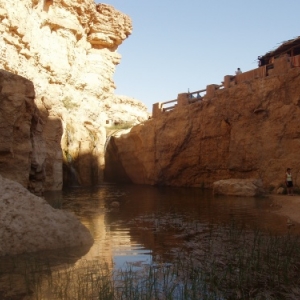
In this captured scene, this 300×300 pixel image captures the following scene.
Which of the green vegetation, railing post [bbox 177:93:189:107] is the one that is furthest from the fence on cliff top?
the green vegetation

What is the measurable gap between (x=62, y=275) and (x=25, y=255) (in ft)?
3.77

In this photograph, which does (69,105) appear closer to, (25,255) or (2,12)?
(2,12)

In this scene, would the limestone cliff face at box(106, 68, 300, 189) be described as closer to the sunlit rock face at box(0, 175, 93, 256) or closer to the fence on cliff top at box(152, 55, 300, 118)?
the fence on cliff top at box(152, 55, 300, 118)

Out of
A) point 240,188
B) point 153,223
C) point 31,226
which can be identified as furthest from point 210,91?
point 31,226

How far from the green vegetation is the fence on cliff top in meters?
14.5

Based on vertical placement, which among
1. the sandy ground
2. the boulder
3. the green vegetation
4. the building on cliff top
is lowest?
the green vegetation

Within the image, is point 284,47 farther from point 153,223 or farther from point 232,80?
point 153,223

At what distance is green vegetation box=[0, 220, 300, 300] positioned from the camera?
4.30 metres

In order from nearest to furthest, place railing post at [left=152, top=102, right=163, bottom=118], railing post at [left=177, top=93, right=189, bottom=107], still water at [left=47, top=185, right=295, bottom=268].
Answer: still water at [left=47, top=185, right=295, bottom=268] < railing post at [left=177, top=93, right=189, bottom=107] < railing post at [left=152, top=102, right=163, bottom=118]

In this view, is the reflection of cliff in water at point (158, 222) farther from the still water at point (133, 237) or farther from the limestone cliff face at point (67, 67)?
the limestone cliff face at point (67, 67)

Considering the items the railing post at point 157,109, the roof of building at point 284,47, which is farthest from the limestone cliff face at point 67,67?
the roof of building at point 284,47

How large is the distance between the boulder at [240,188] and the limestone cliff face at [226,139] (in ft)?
6.21

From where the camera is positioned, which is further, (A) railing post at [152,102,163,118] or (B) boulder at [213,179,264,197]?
(A) railing post at [152,102,163,118]

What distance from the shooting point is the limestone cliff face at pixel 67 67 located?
71.6ft
